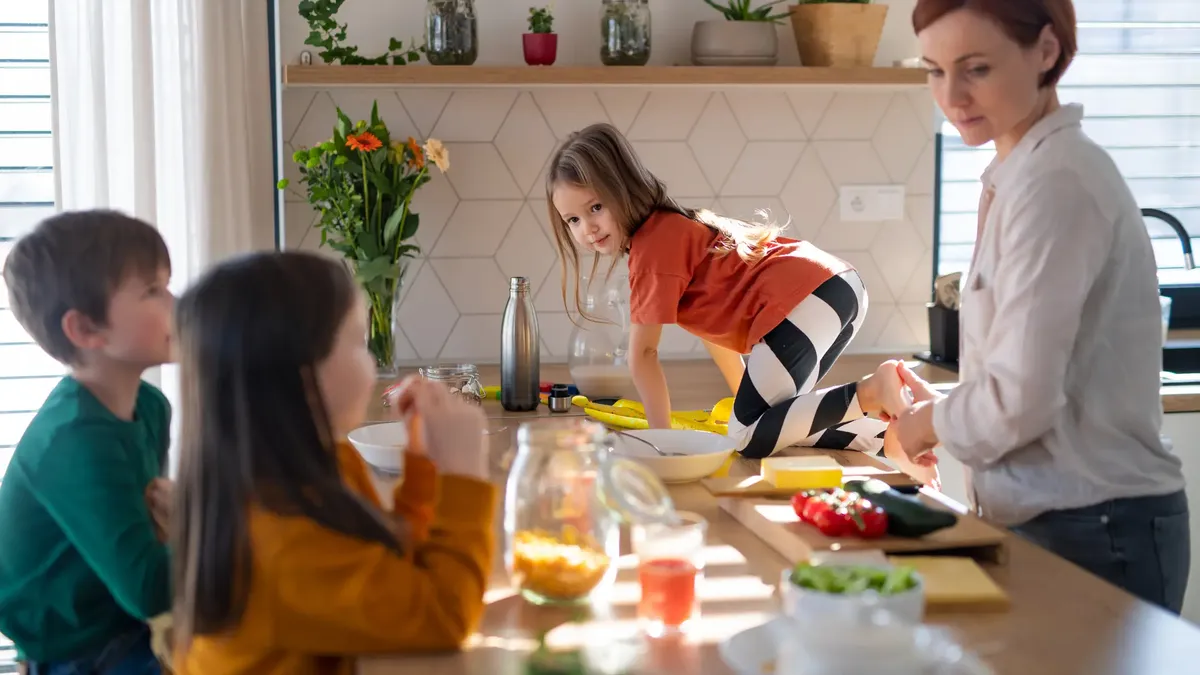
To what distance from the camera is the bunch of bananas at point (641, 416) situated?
7.06 feet

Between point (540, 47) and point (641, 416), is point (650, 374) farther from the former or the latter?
point (540, 47)

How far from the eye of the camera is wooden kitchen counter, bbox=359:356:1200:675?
101 cm

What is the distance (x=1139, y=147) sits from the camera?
125 inches

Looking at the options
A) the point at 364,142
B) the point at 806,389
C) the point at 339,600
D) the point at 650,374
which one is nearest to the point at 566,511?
the point at 339,600

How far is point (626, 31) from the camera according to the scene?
277 centimetres

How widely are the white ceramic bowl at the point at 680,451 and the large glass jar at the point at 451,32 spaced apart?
1.30m

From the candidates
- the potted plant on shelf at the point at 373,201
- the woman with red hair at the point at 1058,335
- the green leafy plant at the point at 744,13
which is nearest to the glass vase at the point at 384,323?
the potted plant on shelf at the point at 373,201

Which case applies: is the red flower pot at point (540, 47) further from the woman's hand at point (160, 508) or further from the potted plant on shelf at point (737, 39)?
the woman's hand at point (160, 508)

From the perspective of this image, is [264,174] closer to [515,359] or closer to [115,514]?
[515,359]

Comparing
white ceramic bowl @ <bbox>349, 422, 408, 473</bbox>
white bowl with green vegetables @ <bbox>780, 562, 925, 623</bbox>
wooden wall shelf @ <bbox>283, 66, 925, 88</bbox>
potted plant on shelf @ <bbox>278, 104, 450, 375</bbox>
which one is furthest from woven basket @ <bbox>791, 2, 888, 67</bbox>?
white bowl with green vegetables @ <bbox>780, 562, 925, 623</bbox>

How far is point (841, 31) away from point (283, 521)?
2.17 m

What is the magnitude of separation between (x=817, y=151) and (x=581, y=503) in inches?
81.5

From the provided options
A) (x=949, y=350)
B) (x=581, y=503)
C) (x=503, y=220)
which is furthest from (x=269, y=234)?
(x=581, y=503)

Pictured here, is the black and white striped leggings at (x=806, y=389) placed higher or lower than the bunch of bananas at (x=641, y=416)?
higher
